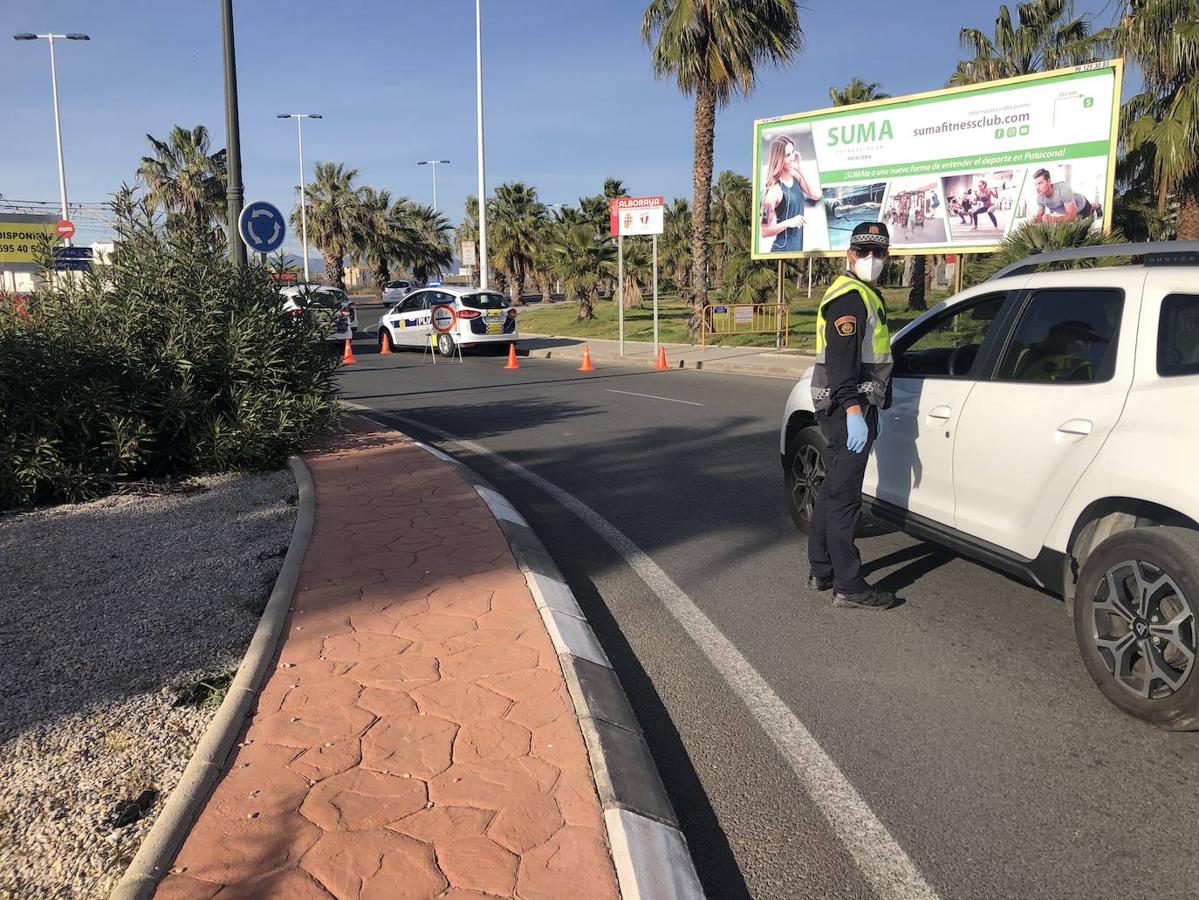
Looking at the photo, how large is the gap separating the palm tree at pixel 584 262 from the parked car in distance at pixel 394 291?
838 inches

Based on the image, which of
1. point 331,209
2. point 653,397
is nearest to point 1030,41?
point 653,397

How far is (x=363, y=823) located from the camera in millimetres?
2918

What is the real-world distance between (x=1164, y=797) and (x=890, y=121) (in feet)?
64.9

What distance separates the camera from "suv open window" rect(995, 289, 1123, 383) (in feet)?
13.2

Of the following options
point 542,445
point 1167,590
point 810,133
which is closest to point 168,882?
point 1167,590

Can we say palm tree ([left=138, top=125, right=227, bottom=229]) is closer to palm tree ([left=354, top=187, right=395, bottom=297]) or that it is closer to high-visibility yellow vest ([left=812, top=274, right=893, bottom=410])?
palm tree ([left=354, top=187, right=395, bottom=297])

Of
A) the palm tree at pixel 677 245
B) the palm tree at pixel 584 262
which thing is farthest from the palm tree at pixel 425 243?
the palm tree at pixel 584 262

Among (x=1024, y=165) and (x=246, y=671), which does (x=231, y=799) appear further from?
(x=1024, y=165)

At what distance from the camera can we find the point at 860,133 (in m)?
21.1

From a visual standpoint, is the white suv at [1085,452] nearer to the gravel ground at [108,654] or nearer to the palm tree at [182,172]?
the gravel ground at [108,654]

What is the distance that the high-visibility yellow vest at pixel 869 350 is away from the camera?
485 cm

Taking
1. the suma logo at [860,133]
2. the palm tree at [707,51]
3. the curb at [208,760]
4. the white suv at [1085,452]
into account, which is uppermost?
the palm tree at [707,51]

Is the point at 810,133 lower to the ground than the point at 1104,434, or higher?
higher

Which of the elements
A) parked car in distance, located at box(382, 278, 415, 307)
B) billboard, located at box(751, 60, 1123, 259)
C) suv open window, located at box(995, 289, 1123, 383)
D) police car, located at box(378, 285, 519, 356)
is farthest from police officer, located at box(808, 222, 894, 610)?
parked car in distance, located at box(382, 278, 415, 307)
